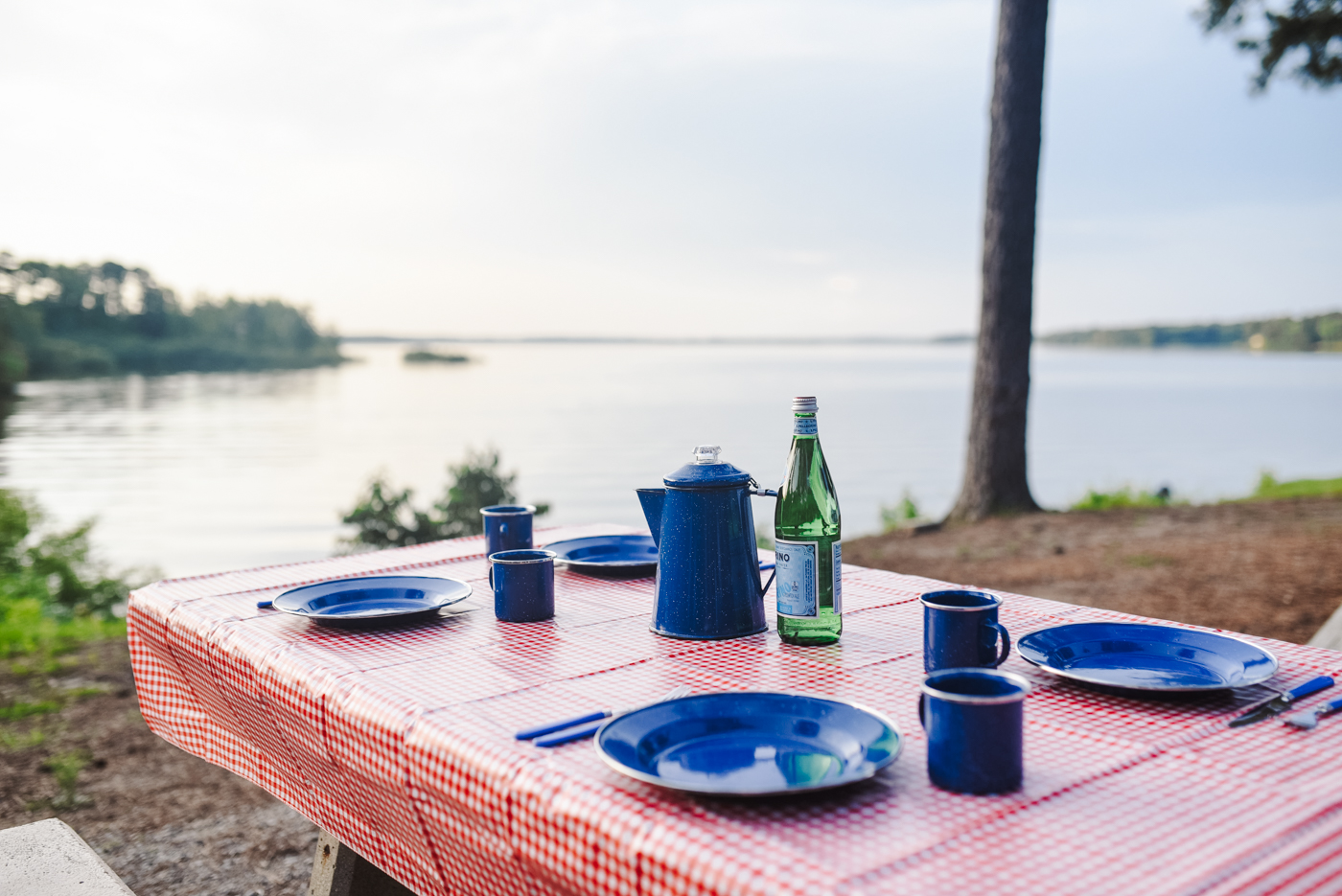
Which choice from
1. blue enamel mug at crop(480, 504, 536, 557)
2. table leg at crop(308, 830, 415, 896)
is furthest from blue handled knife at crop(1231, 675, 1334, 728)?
table leg at crop(308, 830, 415, 896)

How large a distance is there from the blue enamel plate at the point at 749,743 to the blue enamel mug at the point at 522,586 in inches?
20.9

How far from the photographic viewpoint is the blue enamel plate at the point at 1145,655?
1117 mm

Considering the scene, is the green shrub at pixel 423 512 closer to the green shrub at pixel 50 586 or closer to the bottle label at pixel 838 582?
the green shrub at pixel 50 586

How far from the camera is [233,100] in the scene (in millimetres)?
14234

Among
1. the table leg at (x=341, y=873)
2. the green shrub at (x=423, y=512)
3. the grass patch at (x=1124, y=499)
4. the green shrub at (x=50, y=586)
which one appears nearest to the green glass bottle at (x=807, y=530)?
the table leg at (x=341, y=873)

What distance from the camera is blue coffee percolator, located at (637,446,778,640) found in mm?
1304

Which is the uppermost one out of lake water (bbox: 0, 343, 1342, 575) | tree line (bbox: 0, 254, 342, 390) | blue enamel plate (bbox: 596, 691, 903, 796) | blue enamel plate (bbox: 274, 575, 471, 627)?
tree line (bbox: 0, 254, 342, 390)

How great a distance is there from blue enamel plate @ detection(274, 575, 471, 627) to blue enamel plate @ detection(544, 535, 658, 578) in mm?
283

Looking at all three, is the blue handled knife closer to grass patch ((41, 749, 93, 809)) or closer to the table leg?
the table leg

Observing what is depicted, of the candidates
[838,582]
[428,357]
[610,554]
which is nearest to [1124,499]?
[610,554]

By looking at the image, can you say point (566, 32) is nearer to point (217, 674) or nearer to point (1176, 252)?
point (217, 674)

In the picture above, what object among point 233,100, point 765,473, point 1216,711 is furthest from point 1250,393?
point 1216,711

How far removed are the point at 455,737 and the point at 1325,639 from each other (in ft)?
9.25

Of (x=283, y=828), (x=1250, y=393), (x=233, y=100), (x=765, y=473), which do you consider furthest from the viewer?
(x=1250, y=393)
